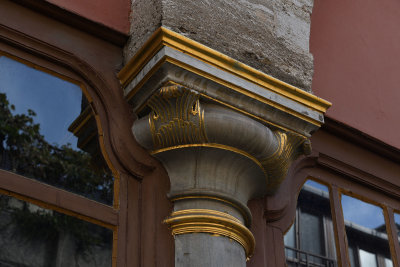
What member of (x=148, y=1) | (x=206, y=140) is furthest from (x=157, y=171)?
(x=148, y=1)

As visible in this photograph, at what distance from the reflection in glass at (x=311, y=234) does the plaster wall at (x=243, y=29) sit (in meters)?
0.68

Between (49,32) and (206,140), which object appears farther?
(49,32)

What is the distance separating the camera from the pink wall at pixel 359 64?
4.54m

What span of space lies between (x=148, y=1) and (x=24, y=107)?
2.49 feet

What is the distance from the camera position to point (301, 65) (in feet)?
12.4

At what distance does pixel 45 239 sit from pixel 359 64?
8.05 feet

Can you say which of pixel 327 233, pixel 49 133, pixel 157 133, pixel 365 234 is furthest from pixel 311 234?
pixel 49 133

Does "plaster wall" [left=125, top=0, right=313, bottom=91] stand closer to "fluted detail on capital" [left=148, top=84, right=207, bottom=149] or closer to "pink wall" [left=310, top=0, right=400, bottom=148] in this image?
"fluted detail on capital" [left=148, top=84, right=207, bottom=149]

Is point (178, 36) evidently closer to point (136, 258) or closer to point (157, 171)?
point (157, 171)

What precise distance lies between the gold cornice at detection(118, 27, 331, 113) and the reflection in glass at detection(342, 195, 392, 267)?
84 cm

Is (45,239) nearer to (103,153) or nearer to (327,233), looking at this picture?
(103,153)

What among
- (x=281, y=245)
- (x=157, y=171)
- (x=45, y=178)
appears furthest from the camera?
(x=281, y=245)

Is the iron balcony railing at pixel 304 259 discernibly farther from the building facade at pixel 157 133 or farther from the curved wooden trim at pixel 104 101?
the curved wooden trim at pixel 104 101

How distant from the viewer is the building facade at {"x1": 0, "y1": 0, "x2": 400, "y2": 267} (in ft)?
10.5
